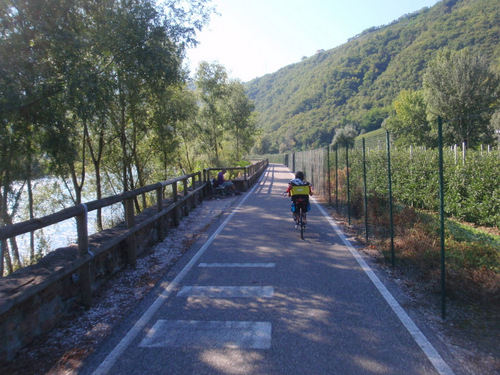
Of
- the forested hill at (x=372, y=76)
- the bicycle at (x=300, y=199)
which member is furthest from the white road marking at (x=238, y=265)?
the forested hill at (x=372, y=76)

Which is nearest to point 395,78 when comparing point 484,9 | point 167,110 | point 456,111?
point 484,9

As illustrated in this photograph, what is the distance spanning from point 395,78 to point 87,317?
118 m

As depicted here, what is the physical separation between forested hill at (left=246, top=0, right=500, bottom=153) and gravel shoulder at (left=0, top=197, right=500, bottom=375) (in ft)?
279

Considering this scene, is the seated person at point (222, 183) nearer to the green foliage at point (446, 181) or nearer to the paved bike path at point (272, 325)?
the green foliage at point (446, 181)

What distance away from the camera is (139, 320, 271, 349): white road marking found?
372 centimetres

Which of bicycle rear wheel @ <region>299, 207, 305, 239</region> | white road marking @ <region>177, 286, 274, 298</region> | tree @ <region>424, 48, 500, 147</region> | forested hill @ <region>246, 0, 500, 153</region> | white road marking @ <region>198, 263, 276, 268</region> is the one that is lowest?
white road marking @ <region>198, 263, 276, 268</region>

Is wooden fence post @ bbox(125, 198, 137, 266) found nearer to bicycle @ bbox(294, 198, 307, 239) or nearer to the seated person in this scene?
bicycle @ bbox(294, 198, 307, 239)

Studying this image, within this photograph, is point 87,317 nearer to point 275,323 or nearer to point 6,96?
point 275,323

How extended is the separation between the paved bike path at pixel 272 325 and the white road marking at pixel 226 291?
1 cm

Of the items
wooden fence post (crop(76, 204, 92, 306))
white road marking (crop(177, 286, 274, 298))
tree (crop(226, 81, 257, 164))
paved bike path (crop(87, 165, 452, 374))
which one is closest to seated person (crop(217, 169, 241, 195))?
paved bike path (crop(87, 165, 452, 374))

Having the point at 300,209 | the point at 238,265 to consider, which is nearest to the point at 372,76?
the point at 300,209

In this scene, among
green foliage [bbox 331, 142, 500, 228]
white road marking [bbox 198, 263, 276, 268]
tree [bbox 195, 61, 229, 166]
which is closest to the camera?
white road marking [bbox 198, 263, 276, 268]

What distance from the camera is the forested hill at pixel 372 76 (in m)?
88.8

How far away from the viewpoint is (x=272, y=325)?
4129 mm
